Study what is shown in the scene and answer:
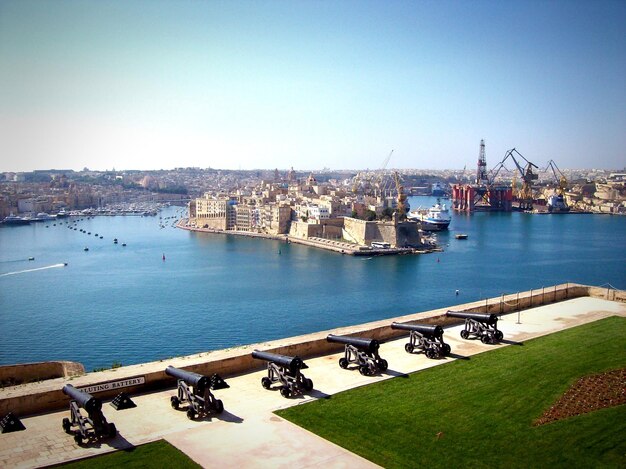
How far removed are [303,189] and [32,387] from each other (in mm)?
44170

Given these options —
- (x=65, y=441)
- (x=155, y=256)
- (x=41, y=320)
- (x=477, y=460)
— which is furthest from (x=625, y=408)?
(x=155, y=256)

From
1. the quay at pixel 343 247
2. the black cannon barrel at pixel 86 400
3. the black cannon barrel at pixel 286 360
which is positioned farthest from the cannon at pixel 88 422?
the quay at pixel 343 247

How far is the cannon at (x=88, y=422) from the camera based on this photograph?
12.1 ft

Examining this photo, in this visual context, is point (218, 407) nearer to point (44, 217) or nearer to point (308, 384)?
point (308, 384)

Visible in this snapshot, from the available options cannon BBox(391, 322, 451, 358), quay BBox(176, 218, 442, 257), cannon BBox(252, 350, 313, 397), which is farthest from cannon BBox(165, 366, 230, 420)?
quay BBox(176, 218, 442, 257)

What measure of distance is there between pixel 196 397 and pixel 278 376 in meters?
0.74

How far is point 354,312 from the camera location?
15406 mm

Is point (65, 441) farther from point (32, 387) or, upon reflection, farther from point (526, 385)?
point (526, 385)

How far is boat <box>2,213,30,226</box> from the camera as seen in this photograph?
43.6 metres

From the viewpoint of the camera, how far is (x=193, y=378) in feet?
13.8

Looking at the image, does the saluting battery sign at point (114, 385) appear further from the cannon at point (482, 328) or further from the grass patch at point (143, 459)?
the cannon at point (482, 328)

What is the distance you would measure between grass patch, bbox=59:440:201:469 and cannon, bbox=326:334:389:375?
1.91 m

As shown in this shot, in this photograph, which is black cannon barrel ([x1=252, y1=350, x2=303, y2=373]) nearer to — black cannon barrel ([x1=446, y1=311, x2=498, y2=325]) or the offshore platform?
black cannon barrel ([x1=446, y1=311, x2=498, y2=325])

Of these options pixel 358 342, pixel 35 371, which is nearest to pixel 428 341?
pixel 358 342
